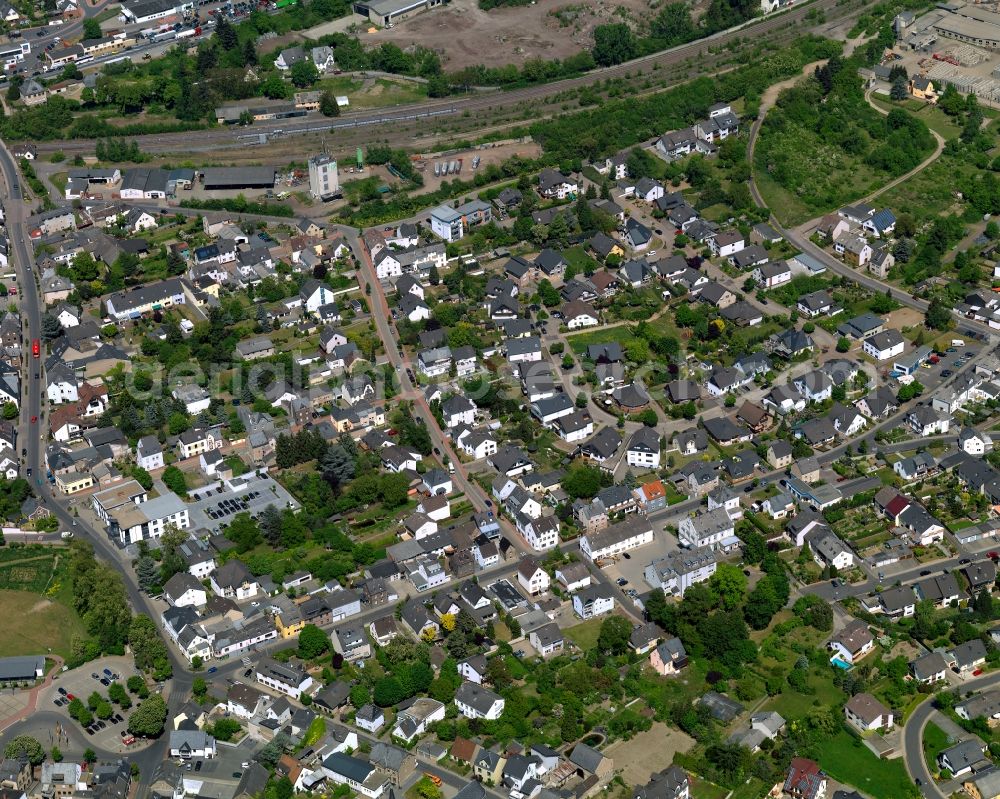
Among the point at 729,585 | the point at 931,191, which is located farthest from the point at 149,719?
the point at 931,191

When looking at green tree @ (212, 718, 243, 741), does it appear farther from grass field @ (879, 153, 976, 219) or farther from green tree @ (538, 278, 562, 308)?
grass field @ (879, 153, 976, 219)

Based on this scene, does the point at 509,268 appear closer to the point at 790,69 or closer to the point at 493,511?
the point at 493,511

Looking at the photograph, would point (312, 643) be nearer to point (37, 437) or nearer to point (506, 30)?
point (37, 437)

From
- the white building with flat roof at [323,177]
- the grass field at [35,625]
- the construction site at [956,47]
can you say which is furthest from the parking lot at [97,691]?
the construction site at [956,47]

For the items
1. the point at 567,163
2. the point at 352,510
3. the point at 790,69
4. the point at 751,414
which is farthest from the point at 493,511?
the point at 790,69

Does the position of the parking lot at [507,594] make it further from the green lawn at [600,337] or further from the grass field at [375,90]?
the grass field at [375,90]

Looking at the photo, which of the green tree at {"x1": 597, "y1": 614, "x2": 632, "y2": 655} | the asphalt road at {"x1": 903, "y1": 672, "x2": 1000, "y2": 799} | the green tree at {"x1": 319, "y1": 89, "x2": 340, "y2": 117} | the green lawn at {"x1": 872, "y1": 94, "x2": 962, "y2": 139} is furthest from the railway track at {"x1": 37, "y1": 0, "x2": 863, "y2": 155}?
the asphalt road at {"x1": 903, "y1": 672, "x2": 1000, "y2": 799}
